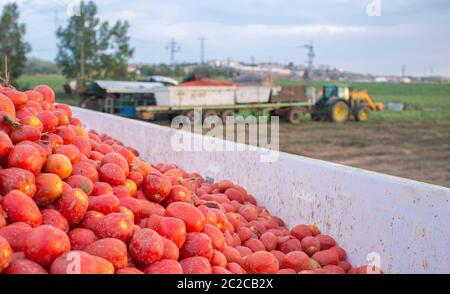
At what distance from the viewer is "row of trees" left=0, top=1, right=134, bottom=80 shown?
37.0m

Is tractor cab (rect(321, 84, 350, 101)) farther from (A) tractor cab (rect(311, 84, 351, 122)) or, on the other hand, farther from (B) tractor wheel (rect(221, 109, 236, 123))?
(B) tractor wheel (rect(221, 109, 236, 123))

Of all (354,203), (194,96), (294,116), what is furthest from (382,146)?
(354,203)

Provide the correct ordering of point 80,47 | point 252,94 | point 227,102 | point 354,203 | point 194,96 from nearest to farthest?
point 354,203, point 194,96, point 227,102, point 252,94, point 80,47

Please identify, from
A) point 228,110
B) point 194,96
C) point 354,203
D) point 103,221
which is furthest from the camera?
point 228,110

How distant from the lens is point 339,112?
2162cm

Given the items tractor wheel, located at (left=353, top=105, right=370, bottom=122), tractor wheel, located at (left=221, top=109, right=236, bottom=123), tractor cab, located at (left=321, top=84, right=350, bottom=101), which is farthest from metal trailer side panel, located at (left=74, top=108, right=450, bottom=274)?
tractor wheel, located at (left=353, top=105, right=370, bottom=122)

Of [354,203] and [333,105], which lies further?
[333,105]

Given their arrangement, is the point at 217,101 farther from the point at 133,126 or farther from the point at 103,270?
the point at 103,270

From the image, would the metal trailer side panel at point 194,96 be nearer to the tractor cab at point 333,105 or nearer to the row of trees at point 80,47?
the tractor cab at point 333,105

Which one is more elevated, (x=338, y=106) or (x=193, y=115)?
(x=338, y=106)

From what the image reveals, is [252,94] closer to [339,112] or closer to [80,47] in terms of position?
[339,112]

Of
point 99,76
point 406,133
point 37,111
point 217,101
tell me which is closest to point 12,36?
point 99,76

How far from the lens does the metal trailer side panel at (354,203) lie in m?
3.32

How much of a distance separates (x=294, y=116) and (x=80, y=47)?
21.2 m
